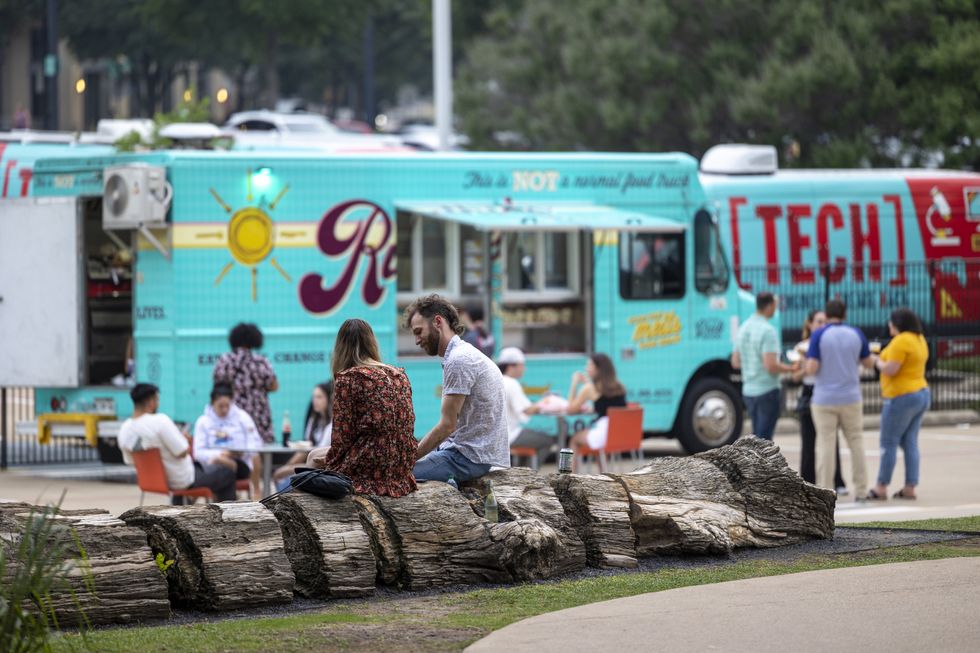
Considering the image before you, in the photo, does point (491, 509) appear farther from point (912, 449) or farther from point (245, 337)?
point (912, 449)

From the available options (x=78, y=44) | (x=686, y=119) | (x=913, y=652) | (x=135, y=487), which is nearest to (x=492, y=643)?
(x=913, y=652)

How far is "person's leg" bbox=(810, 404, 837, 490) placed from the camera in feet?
47.0

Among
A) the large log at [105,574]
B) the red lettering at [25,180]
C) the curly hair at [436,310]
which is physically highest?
the red lettering at [25,180]

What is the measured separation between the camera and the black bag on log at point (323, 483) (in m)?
9.20

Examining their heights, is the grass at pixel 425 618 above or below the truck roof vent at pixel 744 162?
below

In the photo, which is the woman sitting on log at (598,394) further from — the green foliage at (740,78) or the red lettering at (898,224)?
the green foliage at (740,78)

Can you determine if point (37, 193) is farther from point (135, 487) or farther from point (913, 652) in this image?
point (913, 652)

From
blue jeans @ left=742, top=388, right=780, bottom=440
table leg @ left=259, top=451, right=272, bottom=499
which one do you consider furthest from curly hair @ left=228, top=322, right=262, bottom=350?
blue jeans @ left=742, top=388, right=780, bottom=440

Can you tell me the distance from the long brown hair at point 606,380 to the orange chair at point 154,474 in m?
4.09

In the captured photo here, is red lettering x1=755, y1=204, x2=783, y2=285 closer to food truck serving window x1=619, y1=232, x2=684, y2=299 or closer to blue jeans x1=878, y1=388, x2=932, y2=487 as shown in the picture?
food truck serving window x1=619, y1=232, x2=684, y2=299

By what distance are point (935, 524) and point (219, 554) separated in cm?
553

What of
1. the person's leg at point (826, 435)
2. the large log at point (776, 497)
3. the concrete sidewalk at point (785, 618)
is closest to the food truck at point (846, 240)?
the person's leg at point (826, 435)

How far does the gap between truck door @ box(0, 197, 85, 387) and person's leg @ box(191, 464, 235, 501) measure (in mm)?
3469

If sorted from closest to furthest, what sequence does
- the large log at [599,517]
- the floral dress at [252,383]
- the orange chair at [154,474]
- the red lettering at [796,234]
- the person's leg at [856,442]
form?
the large log at [599,517], the orange chair at [154,474], the person's leg at [856,442], the floral dress at [252,383], the red lettering at [796,234]
